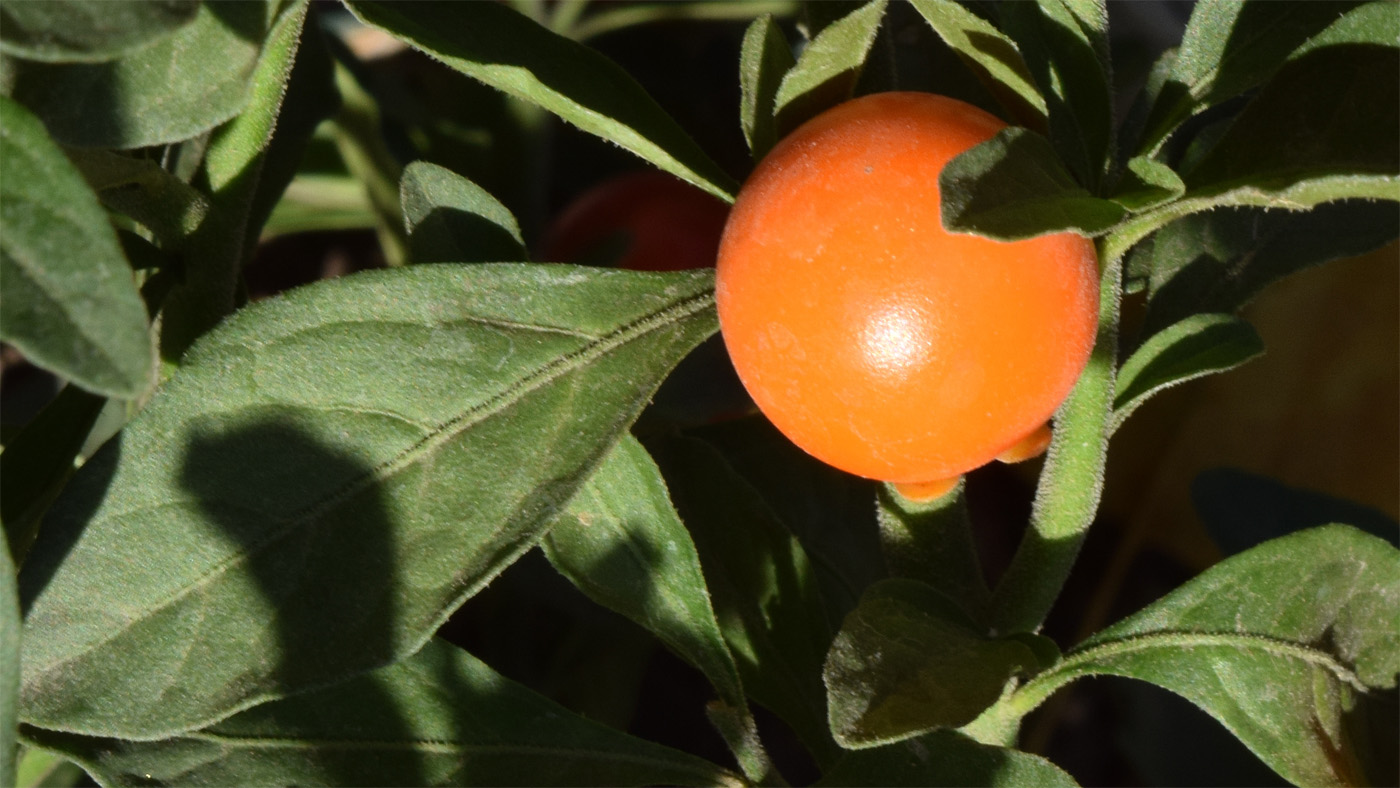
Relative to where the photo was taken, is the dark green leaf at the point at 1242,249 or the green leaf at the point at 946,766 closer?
the green leaf at the point at 946,766

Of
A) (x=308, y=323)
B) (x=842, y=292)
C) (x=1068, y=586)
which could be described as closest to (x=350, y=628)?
(x=308, y=323)

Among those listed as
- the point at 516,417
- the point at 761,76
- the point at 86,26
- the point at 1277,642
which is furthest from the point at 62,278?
the point at 1277,642

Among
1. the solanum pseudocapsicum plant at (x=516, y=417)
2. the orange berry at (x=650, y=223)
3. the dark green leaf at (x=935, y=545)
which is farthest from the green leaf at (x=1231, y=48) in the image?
the orange berry at (x=650, y=223)

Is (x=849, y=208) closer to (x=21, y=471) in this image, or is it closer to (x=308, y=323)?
(x=308, y=323)

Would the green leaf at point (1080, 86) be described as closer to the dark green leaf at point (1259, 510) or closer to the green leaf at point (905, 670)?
the green leaf at point (905, 670)

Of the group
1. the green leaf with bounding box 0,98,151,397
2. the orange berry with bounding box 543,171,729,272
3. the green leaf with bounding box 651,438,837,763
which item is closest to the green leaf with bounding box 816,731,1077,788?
the green leaf with bounding box 651,438,837,763

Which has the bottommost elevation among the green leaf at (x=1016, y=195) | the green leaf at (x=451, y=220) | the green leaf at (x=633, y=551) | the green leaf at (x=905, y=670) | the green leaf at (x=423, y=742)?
the green leaf at (x=423, y=742)

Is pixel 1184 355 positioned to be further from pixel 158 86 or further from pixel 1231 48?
pixel 158 86
